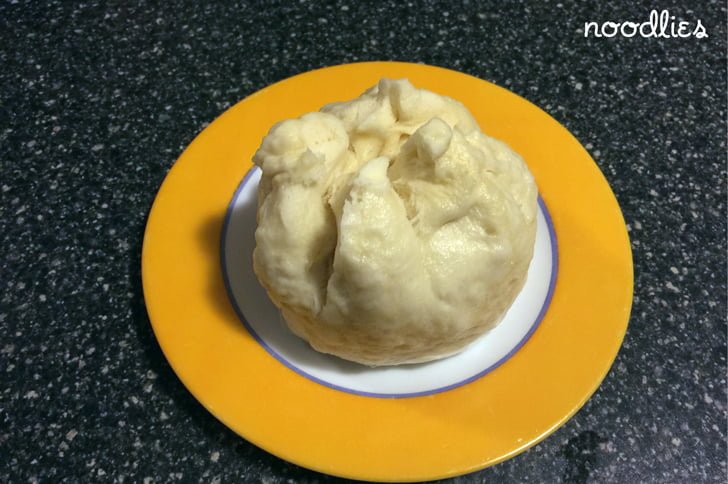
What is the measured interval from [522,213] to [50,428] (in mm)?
754

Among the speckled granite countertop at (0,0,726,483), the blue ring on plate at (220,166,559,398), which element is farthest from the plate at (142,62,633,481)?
the speckled granite countertop at (0,0,726,483)

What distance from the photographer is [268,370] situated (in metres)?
0.81

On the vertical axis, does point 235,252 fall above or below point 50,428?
above

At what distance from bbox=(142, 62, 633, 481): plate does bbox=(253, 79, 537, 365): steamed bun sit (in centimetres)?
5

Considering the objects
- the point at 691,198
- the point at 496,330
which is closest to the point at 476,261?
the point at 496,330

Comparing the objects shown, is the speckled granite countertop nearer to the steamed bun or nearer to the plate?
the plate

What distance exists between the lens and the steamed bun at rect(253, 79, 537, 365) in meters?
0.70

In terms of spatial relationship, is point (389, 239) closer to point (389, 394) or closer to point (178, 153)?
point (389, 394)

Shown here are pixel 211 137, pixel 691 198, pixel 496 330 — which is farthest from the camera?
pixel 691 198

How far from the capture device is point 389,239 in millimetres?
695

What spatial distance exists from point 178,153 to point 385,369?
2.10 ft

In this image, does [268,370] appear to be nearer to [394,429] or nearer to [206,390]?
[206,390]

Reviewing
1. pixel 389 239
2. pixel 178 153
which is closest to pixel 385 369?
pixel 389 239

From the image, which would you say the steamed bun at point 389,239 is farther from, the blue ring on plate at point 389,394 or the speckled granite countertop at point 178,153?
the speckled granite countertop at point 178,153
